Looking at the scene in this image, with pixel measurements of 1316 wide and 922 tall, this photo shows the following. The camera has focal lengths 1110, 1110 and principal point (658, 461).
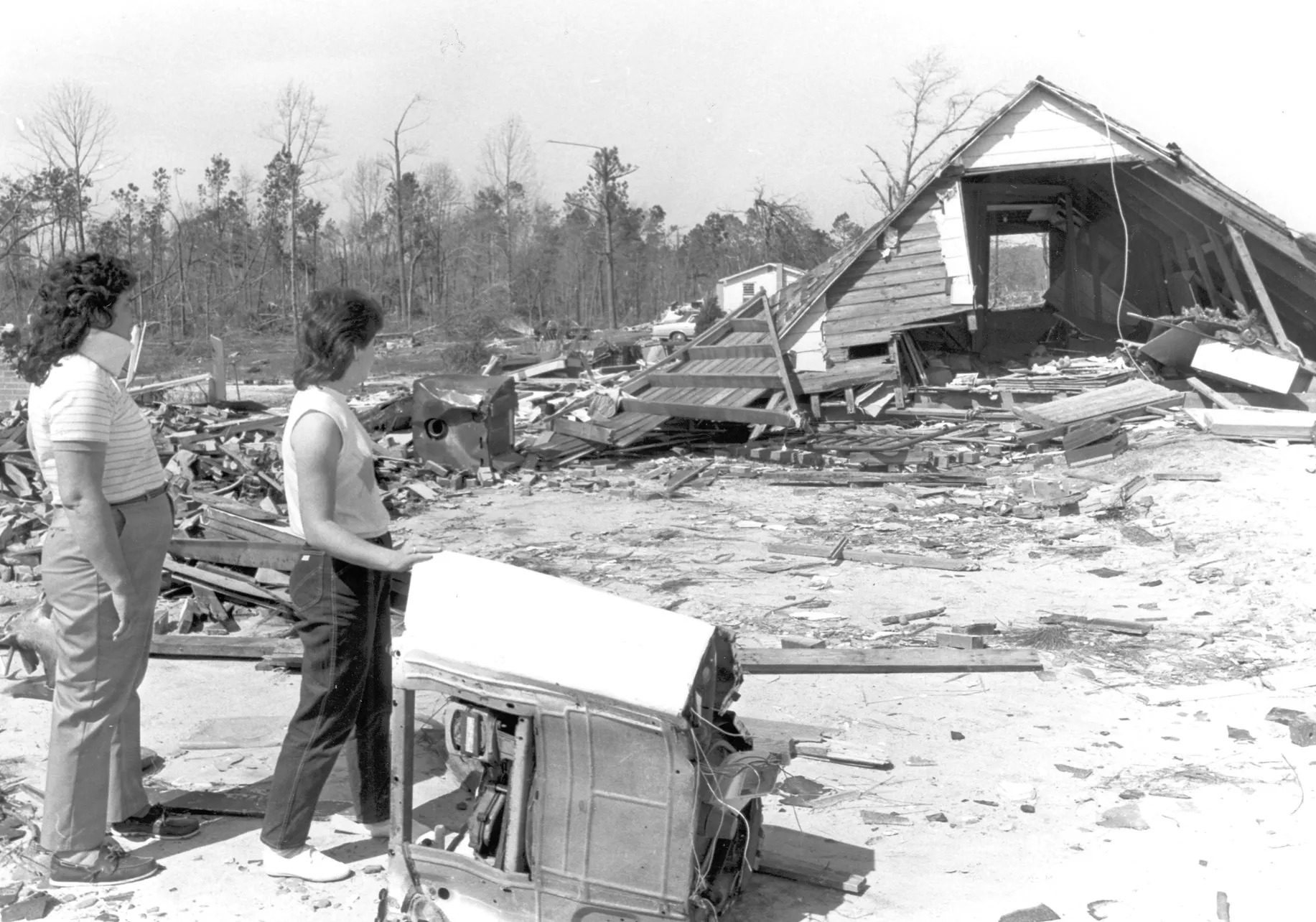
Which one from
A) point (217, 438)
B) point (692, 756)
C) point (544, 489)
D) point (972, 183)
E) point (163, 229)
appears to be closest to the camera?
point (692, 756)

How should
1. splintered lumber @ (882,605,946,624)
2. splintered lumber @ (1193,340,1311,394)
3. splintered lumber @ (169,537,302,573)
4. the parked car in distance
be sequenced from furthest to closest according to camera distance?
the parked car in distance < splintered lumber @ (1193,340,1311,394) < splintered lumber @ (169,537,302,573) < splintered lumber @ (882,605,946,624)

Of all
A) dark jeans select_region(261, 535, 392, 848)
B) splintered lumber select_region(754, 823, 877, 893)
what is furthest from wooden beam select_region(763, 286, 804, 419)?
dark jeans select_region(261, 535, 392, 848)

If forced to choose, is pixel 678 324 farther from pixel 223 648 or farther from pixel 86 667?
pixel 86 667

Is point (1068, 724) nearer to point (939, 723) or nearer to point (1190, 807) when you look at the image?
point (939, 723)

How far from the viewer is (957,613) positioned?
734cm

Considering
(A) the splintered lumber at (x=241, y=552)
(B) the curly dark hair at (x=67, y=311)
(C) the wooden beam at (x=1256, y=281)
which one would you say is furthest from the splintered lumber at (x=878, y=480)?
(B) the curly dark hair at (x=67, y=311)

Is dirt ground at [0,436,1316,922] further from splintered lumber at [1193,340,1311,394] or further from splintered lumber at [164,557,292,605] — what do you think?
splintered lumber at [1193,340,1311,394]

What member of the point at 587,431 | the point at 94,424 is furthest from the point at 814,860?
the point at 587,431

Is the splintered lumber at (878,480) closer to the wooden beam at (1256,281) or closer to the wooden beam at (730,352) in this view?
the wooden beam at (730,352)

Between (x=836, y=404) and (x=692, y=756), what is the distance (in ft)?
45.2

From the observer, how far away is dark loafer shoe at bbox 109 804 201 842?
3.94m

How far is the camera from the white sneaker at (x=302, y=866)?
359 cm

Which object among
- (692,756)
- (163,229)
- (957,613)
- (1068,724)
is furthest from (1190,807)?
(163,229)

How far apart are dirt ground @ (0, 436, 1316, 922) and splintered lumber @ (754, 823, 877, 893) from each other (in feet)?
0.18
